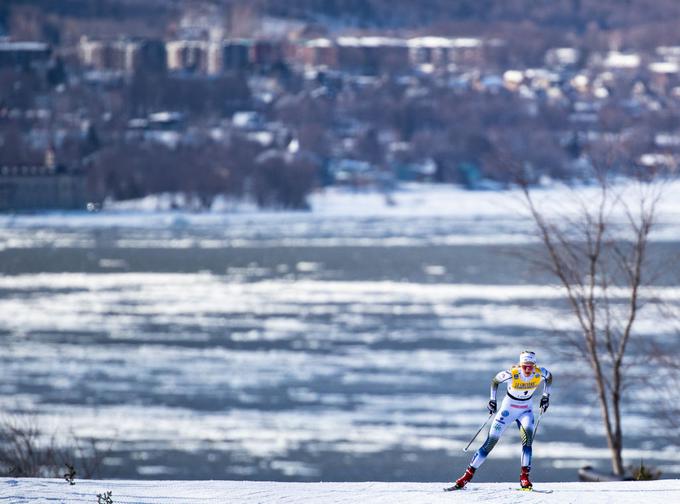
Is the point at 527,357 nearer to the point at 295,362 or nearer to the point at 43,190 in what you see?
the point at 295,362

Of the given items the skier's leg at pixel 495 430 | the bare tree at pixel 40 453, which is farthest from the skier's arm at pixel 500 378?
the bare tree at pixel 40 453

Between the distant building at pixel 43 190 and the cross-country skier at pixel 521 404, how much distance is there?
180ft

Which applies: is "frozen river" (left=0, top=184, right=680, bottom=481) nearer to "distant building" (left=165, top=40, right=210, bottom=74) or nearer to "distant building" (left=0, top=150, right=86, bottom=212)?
"distant building" (left=0, top=150, right=86, bottom=212)

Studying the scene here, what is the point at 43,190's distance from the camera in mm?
65375

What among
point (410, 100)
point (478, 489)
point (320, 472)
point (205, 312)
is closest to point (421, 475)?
point (320, 472)

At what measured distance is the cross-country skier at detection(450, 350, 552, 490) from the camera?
825cm

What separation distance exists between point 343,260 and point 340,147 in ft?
200

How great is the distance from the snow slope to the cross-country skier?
123 millimetres

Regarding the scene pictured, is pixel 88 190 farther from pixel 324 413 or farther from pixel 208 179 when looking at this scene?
pixel 324 413

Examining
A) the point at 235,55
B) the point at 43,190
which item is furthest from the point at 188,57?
the point at 43,190

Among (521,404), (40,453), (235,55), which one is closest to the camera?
(521,404)

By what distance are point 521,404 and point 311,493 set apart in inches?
41.6

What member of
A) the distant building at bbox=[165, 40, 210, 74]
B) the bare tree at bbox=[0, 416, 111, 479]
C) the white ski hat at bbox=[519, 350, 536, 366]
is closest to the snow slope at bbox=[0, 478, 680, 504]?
the bare tree at bbox=[0, 416, 111, 479]

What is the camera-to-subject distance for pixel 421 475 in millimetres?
13961
